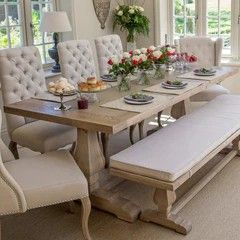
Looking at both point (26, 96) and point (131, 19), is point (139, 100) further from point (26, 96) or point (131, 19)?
point (131, 19)

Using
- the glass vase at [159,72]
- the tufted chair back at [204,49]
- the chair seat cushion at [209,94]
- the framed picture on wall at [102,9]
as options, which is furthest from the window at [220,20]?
the glass vase at [159,72]

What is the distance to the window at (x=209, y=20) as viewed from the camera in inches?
205

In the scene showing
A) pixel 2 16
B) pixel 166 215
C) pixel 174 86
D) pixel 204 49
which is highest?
pixel 2 16

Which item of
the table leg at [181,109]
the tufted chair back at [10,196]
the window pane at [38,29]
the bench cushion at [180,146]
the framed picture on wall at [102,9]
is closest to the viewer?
the tufted chair back at [10,196]

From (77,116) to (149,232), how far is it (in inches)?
34.0

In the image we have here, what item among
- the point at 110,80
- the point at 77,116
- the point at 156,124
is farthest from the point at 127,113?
the point at 156,124

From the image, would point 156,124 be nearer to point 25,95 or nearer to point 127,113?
point 25,95

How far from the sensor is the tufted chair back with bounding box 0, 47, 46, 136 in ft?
10.5

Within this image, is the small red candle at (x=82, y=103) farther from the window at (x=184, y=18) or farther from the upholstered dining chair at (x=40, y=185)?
the window at (x=184, y=18)

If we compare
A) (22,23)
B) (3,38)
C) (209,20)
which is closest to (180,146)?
(3,38)

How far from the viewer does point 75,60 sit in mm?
3861

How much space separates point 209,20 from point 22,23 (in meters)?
2.47

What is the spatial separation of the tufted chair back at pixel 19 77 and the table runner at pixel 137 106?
2.92ft

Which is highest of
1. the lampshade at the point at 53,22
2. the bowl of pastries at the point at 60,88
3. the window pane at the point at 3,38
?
the lampshade at the point at 53,22
